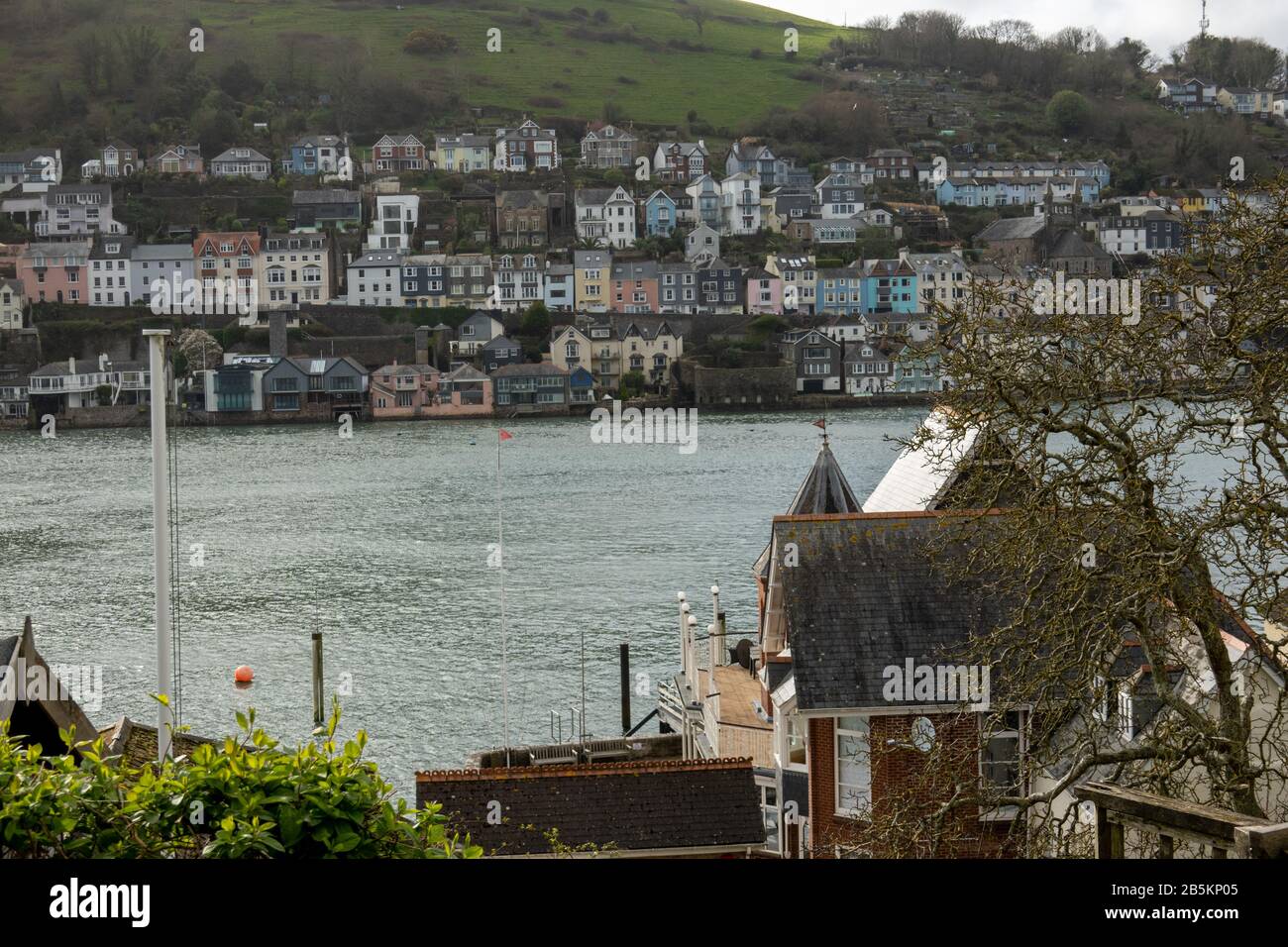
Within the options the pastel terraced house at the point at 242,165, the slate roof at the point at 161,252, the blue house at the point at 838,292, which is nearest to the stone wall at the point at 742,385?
the blue house at the point at 838,292

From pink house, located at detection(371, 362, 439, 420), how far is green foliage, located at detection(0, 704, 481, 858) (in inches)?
3530

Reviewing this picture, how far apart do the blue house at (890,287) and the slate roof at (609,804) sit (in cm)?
9386

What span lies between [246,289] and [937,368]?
10409cm

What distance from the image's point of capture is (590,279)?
108 metres

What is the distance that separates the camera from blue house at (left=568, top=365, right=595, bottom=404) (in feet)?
307

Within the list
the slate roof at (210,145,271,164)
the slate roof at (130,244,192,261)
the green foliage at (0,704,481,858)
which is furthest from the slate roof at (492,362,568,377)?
the green foliage at (0,704,481,858)

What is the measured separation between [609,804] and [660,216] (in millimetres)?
113087

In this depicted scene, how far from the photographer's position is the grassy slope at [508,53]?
158 metres

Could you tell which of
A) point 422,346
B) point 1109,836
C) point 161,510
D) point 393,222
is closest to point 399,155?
point 393,222

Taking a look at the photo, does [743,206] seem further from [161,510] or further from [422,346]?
[161,510]

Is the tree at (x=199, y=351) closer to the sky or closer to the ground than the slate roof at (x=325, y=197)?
closer to the ground

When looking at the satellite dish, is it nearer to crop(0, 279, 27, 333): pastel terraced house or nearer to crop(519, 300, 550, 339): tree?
crop(519, 300, 550, 339): tree

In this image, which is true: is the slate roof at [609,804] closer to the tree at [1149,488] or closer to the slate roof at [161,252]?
the tree at [1149,488]
